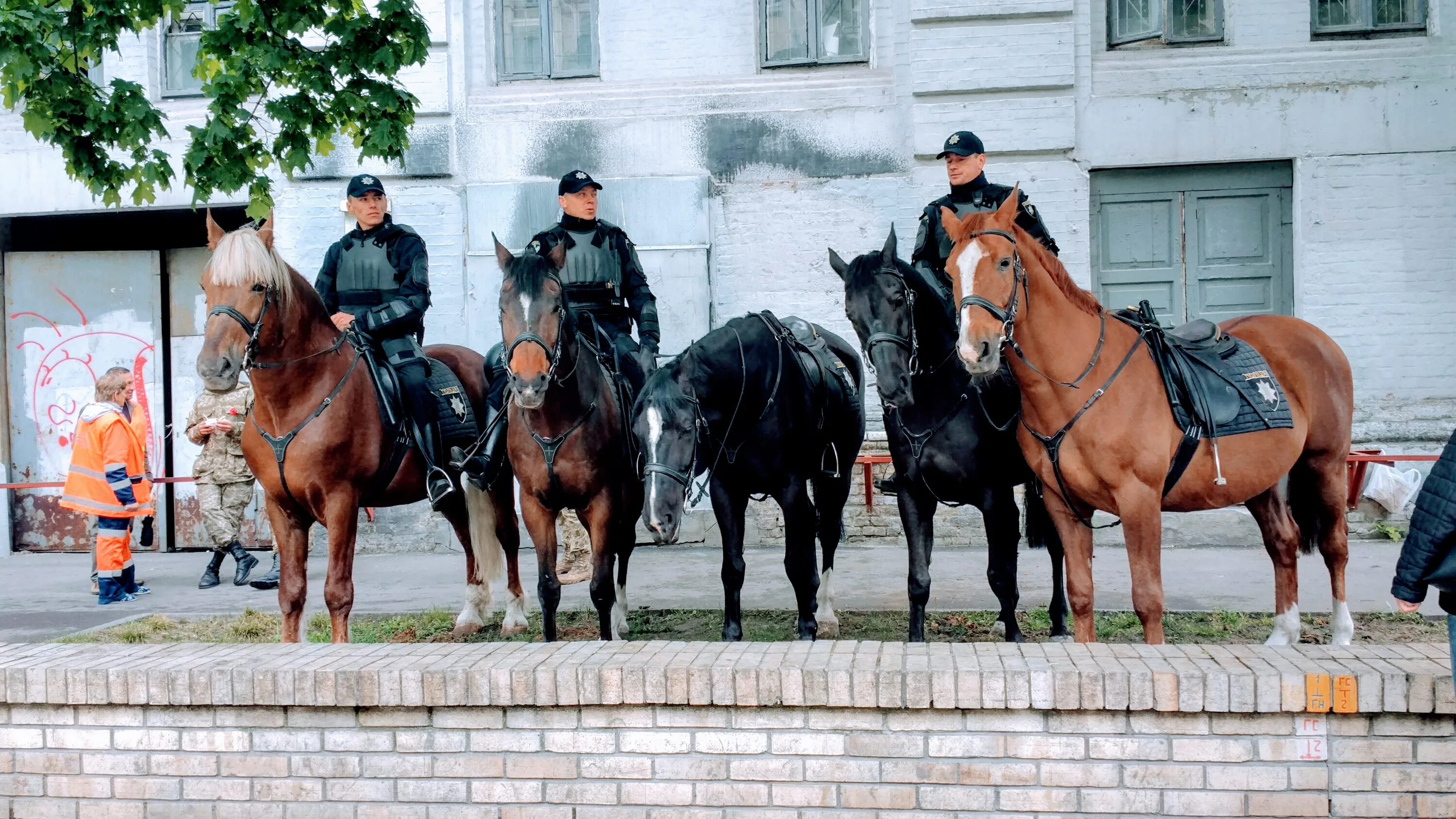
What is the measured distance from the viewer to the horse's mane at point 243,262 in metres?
5.98

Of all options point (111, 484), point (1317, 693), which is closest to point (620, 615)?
point (1317, 693)

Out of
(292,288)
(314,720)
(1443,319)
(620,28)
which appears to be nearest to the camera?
(314,720)

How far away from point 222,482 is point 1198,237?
9000 mm

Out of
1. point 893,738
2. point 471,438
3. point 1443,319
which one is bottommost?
point 893,738

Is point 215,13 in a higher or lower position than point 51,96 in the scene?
higher

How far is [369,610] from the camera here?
8.52 metres

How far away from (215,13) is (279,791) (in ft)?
34.8

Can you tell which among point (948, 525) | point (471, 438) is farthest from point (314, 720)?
point (948, 525)

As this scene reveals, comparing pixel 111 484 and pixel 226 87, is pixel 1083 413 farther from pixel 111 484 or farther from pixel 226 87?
pixel 111 484

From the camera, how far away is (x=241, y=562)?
10188mm

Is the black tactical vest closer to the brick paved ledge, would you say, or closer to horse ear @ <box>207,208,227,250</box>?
horse ear @ <box>207,208,227,250</box>

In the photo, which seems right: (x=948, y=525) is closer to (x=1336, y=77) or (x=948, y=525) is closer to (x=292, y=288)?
(x=1336, y=77)

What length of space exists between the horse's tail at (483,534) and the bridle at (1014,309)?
11.9ft

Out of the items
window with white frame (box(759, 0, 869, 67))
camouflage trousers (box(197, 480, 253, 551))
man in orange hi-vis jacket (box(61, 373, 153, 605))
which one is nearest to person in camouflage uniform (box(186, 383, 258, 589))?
camouflage trousers (box(197, 480, 253, 551))
